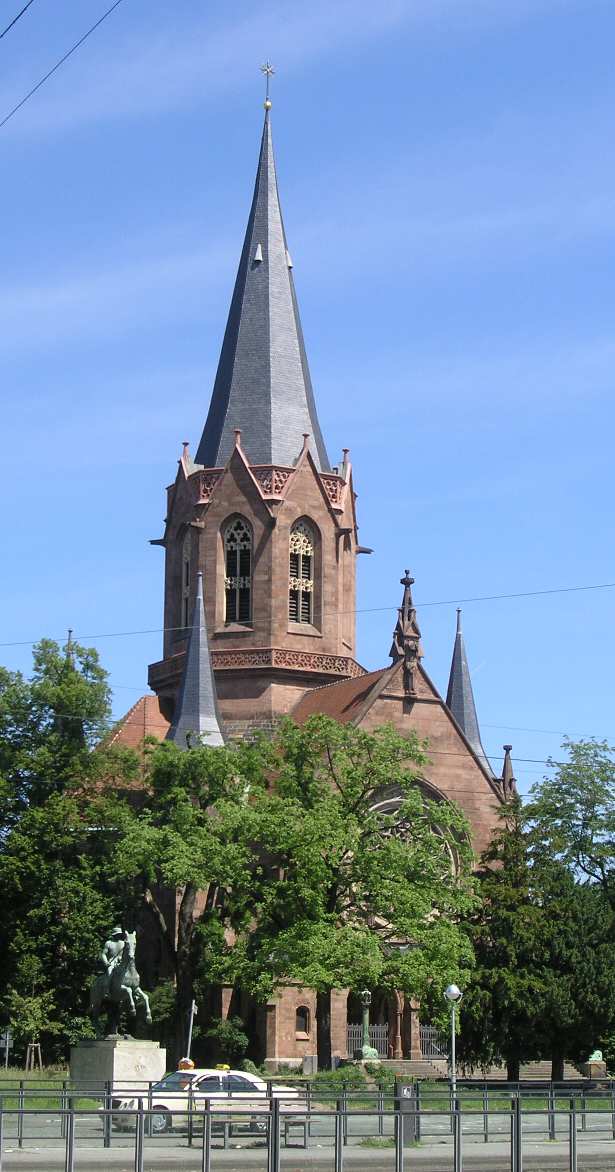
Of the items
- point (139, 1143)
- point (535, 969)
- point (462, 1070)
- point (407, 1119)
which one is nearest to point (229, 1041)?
point (462, 1070)

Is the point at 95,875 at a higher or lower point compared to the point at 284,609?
lower

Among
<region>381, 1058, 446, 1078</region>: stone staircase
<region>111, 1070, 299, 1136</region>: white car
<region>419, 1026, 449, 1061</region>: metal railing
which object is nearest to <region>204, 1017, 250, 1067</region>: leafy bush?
<region>381, 1058, 446, 1078</region>: stone staircase

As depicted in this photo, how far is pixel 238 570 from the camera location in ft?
233

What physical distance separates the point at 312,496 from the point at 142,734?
11324mm

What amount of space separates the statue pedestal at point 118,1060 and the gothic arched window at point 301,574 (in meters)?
29.6

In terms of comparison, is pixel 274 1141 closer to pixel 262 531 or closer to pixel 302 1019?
pixel 302 1019

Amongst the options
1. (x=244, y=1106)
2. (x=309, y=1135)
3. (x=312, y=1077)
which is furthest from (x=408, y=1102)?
(x=312, y=1077)

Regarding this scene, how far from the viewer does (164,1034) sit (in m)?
59.6

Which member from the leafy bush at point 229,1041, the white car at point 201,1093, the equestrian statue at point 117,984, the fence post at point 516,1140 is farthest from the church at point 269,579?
the fence post at point 516,1140

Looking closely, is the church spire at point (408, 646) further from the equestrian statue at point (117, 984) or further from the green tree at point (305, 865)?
the equestrian statue at point (117, 984)

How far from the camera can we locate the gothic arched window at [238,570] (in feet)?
232

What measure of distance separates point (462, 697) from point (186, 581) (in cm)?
1433

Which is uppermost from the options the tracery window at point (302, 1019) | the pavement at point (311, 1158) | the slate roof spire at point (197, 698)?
the slate roof spire at point (197, 698)

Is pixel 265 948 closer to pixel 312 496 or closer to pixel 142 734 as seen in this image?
pixel 142 734
